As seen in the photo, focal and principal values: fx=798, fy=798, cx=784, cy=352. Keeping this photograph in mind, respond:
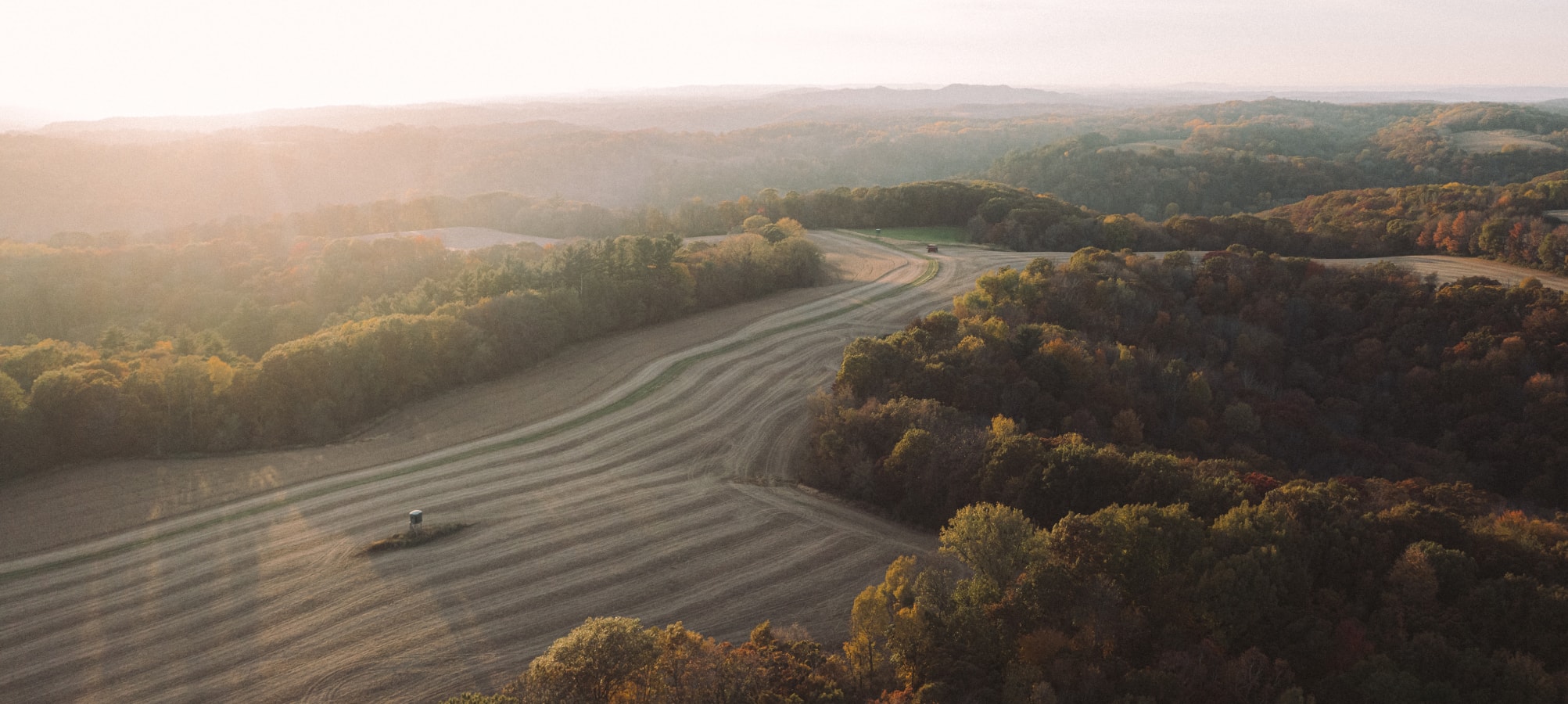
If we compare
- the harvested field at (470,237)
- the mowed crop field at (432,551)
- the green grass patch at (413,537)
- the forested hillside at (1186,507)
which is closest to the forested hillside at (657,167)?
the harvested field at (470,237)

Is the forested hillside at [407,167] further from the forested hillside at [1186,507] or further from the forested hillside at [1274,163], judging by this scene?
the forested hillside at [1186,507]

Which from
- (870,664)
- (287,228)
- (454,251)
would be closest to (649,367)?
(870,664)

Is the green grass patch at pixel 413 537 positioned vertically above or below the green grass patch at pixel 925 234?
below

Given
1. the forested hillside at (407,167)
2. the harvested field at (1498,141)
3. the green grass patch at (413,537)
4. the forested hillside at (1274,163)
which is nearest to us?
the green grass patch at (413,537)

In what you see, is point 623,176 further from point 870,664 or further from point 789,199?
point 870,664

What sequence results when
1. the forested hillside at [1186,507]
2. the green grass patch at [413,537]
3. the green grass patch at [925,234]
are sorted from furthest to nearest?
1. the green grass patch at [925,234]
2. the green grass patch at [413,537]
3. the forested hillside at [1186,507]

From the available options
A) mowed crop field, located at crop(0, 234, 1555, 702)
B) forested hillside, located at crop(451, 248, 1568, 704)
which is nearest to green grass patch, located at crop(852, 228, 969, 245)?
forested hillside, located at crop(451, 248, 1568, 704)

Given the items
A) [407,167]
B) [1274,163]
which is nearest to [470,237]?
[407,167]
